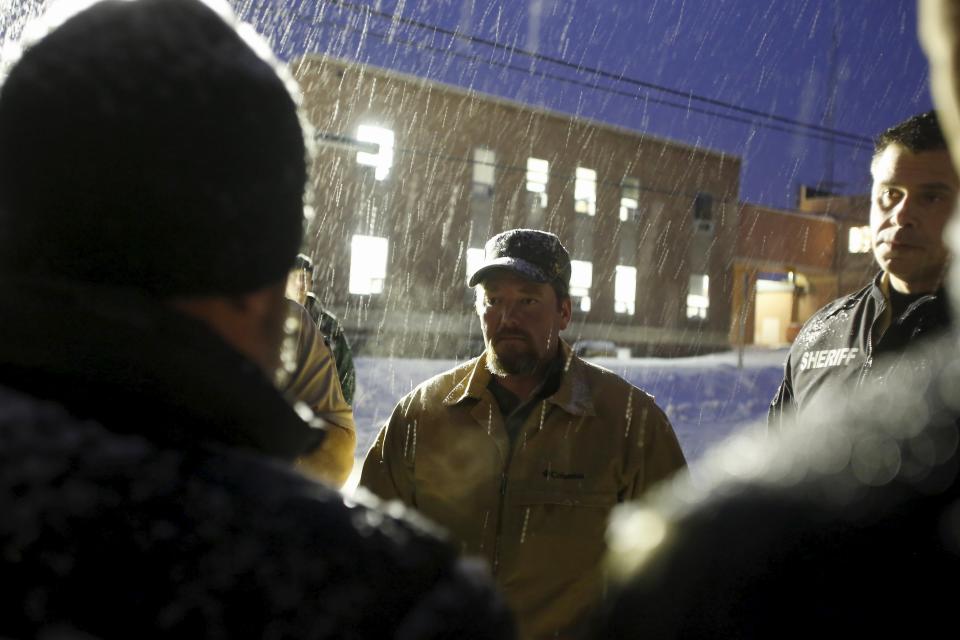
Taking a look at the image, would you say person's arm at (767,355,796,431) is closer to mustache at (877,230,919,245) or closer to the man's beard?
mustache at (877,230,919,245)

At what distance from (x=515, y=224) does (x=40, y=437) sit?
2597cm

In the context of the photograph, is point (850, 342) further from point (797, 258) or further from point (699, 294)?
point (797, 258)

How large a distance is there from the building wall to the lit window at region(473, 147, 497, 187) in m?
0.19

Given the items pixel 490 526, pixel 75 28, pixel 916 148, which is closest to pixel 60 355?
pixel 75 28

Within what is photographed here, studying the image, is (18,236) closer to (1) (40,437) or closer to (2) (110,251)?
(2) (110,251)

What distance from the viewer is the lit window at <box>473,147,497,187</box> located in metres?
25.8

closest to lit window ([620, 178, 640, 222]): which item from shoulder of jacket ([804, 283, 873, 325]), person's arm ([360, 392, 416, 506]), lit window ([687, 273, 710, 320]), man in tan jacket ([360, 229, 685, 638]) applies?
lit window ([687, 273, 710, 320])

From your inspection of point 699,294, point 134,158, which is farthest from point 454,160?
point 134,158

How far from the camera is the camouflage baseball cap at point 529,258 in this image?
3.83 meters

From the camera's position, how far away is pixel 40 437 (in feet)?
2.35

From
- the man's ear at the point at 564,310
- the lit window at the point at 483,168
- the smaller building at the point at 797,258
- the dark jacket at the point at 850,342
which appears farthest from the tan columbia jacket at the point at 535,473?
the smaller building at the point at 797,258

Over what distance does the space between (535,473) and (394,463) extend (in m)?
0.62

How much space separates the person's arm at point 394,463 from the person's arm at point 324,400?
11 cm

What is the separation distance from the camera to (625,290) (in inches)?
1177
